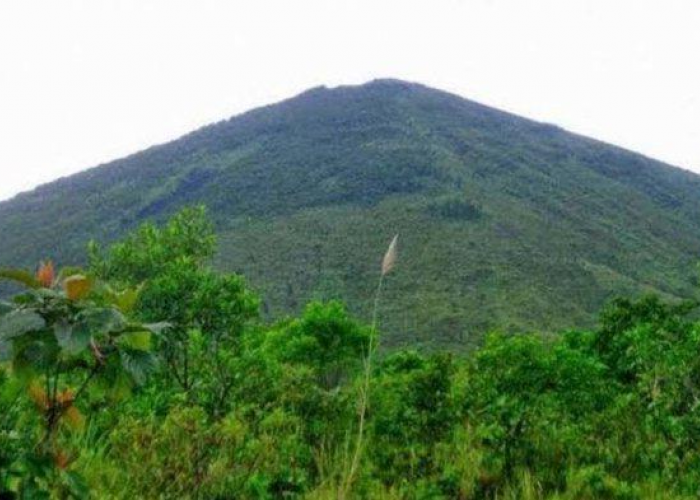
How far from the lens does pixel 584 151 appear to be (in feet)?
543

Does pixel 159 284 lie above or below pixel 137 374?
below

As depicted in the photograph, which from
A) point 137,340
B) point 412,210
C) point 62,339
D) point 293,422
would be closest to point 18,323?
point 62,339

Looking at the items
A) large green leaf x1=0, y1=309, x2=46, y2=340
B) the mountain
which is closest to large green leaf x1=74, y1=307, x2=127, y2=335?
large green leaf x1=0, y1=309, x2=46, y2=340

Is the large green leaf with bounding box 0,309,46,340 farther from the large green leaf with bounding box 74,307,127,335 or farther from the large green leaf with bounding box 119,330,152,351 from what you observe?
the large green leaf with bounding box 119,330,152,351

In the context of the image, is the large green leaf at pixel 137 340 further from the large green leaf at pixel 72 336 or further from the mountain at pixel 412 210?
the mountain at pixel 412 210

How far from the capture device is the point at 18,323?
241 centimetres

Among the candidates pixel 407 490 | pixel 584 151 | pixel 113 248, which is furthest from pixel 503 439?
pixel 584 151

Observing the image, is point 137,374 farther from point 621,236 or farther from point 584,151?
point 584,151

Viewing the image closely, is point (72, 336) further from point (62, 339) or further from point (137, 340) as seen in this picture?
point (137, 340)

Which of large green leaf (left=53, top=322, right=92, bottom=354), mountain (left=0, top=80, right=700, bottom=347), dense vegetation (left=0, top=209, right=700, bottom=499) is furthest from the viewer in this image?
mountain (left=0, top=80, right=700, bottom=347)

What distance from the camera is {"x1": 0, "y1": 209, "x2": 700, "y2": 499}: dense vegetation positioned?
259cm

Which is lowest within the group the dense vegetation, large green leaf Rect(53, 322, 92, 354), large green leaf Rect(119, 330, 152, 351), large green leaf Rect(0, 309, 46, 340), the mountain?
the mountain

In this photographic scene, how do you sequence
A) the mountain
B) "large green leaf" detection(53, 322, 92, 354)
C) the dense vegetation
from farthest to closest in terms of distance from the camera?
the mountain
the dense vegetation
"large green leaf" detection(53, 322, 92, 354)

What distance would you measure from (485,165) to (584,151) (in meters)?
32.6
